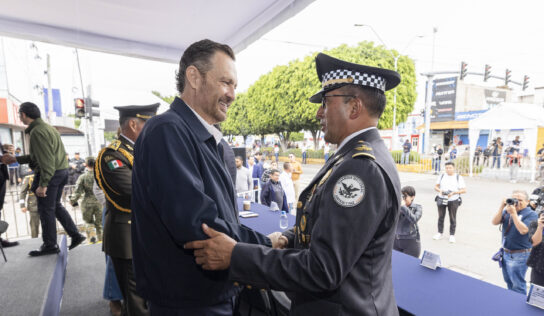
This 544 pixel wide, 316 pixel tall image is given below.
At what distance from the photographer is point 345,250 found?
1017mm

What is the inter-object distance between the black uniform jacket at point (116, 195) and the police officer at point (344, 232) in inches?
70.8

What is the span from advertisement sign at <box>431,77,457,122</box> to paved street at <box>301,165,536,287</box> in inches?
1235

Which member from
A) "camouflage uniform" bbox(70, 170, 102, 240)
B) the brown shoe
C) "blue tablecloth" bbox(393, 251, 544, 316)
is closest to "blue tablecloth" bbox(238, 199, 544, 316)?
"blue tablecloth" bbox(393, 251, 544, 316)

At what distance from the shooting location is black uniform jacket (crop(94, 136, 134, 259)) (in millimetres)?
2566

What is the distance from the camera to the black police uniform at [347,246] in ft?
3.35

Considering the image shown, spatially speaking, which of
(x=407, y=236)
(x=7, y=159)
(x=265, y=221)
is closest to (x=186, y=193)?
(x=265, y=221)

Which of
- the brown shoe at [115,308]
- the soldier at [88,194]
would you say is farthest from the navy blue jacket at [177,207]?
the soldier at [88,194]

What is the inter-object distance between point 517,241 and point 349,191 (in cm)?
433

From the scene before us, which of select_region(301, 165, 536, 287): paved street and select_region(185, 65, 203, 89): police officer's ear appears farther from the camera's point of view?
select_region(301, 165, 536, 287): paved street

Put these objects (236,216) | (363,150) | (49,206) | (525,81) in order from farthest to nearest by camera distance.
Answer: (525,81), (49,206), (236,216), (363,150)

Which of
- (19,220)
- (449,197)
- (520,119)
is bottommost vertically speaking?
(19,220)

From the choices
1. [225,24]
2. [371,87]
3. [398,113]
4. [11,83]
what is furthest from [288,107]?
[371,87]

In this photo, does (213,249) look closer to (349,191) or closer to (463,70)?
(349,191)

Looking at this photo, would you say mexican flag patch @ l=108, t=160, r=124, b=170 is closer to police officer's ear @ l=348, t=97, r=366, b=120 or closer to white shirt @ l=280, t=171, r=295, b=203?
police officer's ear @ l=348, t=97, r=366, b=120
